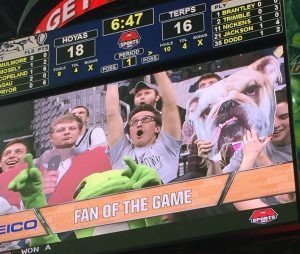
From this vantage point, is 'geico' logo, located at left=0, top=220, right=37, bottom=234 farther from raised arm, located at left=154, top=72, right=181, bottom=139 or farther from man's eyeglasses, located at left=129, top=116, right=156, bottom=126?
raised arm, located at left=154, top=72, right=181, bottom=139

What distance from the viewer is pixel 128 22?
8258mm

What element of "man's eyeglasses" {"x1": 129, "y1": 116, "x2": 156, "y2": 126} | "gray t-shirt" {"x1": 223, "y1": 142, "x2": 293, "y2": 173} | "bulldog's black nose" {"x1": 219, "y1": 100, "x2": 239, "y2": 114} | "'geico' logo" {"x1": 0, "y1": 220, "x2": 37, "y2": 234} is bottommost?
"'geico' logo" {"x1": 0, "y1": 220, "x2": 37, "y2": 234}

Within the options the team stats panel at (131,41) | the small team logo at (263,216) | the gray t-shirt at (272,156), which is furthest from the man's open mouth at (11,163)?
the small team logo at (263,216)

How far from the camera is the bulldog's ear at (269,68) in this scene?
7.18 metres

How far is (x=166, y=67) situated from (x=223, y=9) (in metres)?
0.80

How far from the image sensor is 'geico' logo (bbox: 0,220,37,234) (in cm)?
749

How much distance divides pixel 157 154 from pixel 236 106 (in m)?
0.84

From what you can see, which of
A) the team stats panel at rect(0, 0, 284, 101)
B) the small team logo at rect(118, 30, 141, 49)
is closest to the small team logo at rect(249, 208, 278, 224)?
the team stats panel at rect(0, 0, 284, 101)

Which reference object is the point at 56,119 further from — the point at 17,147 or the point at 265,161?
the point at 265,161

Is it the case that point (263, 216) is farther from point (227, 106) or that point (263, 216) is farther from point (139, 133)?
point (139, 133)

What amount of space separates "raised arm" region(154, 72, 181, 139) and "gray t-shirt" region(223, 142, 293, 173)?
2.08ft

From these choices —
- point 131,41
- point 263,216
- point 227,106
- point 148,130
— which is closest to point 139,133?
point 148,130

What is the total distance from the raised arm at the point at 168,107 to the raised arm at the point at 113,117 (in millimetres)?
443

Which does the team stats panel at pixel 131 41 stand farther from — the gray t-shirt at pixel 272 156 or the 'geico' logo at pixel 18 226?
the 'geico' logo at pixel 18 226
